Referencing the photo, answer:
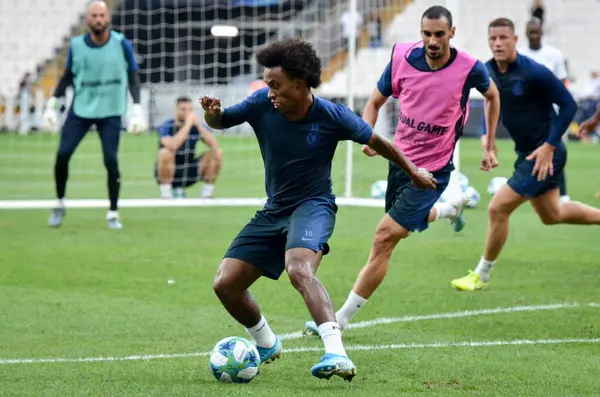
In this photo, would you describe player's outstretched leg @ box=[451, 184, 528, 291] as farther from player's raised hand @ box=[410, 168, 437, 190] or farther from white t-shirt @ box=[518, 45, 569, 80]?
white t-shirt @ box=[518, 45, 569, 80]

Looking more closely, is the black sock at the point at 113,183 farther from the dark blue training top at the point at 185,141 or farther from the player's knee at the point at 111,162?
the dark blue training top at the point at 185,141

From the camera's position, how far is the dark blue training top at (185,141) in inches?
723

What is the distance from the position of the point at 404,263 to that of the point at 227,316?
324 cm

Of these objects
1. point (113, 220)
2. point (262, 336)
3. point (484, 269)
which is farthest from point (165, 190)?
point (262, 336)

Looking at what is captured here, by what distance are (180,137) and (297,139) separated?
1178 centimetres

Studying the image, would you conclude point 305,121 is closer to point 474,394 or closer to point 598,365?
point 474,394

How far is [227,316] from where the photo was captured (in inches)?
345

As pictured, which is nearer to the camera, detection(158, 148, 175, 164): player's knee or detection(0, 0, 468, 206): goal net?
detection(158, 148, 175, 164): player's knee

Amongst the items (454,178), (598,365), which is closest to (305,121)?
(598,365)

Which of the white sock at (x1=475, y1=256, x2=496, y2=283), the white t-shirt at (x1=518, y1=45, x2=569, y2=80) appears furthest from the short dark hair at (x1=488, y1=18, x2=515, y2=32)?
the white t-shirt at (x1=518, y1=45, x2=569, y2=80)

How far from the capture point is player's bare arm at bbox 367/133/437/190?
22.0 feet

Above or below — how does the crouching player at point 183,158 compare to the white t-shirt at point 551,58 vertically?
below

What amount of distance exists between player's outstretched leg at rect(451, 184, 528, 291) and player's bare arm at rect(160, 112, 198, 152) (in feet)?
28.8

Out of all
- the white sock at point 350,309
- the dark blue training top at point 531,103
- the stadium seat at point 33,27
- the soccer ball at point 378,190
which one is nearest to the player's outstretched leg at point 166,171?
the soccer ball at point 378,190
